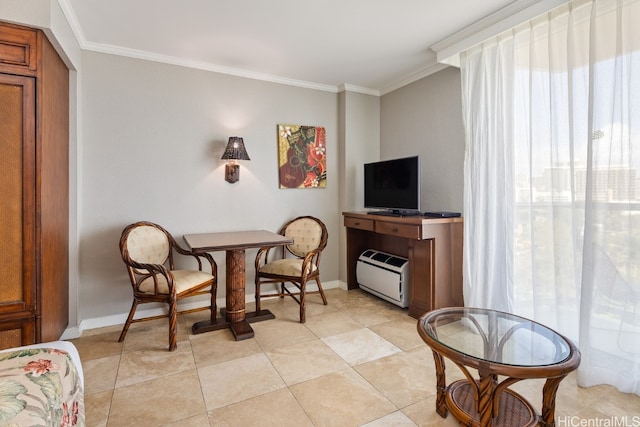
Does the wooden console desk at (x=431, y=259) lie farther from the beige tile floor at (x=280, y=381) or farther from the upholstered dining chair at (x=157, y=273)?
the upholstered dining chair at (x=157, y=273)

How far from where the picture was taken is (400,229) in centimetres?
303

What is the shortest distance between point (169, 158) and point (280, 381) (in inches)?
90.5

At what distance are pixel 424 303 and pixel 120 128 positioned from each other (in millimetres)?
3224

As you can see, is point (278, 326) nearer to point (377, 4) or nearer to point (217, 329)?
point (217, 329)

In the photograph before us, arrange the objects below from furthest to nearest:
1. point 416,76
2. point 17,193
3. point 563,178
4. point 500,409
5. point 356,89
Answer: point 356,89 < point 416,76 < point 563,178 < point 17,193 < point 500,409

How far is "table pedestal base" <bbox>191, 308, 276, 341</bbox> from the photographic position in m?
2.65

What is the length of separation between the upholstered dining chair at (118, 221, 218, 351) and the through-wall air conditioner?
66.3 inches

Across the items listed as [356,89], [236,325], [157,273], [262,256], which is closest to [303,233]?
[262,256]

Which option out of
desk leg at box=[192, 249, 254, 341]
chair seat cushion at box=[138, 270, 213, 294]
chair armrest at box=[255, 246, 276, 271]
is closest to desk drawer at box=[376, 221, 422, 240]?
chair armrest at box=[255, 246, 276, 271]

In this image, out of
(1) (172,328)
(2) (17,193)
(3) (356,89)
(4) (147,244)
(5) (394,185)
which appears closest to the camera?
(2) (17,193)

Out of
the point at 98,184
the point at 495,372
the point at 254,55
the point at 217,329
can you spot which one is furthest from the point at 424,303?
the point at 98,184

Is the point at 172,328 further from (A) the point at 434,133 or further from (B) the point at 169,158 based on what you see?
(A) the point at 434,133

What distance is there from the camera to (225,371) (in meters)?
2.15

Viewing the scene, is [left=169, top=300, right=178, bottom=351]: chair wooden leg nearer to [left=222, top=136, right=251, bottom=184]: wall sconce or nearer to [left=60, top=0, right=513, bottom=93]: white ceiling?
[left=222, top=136, right=251, bottom=184]: wall sconce
